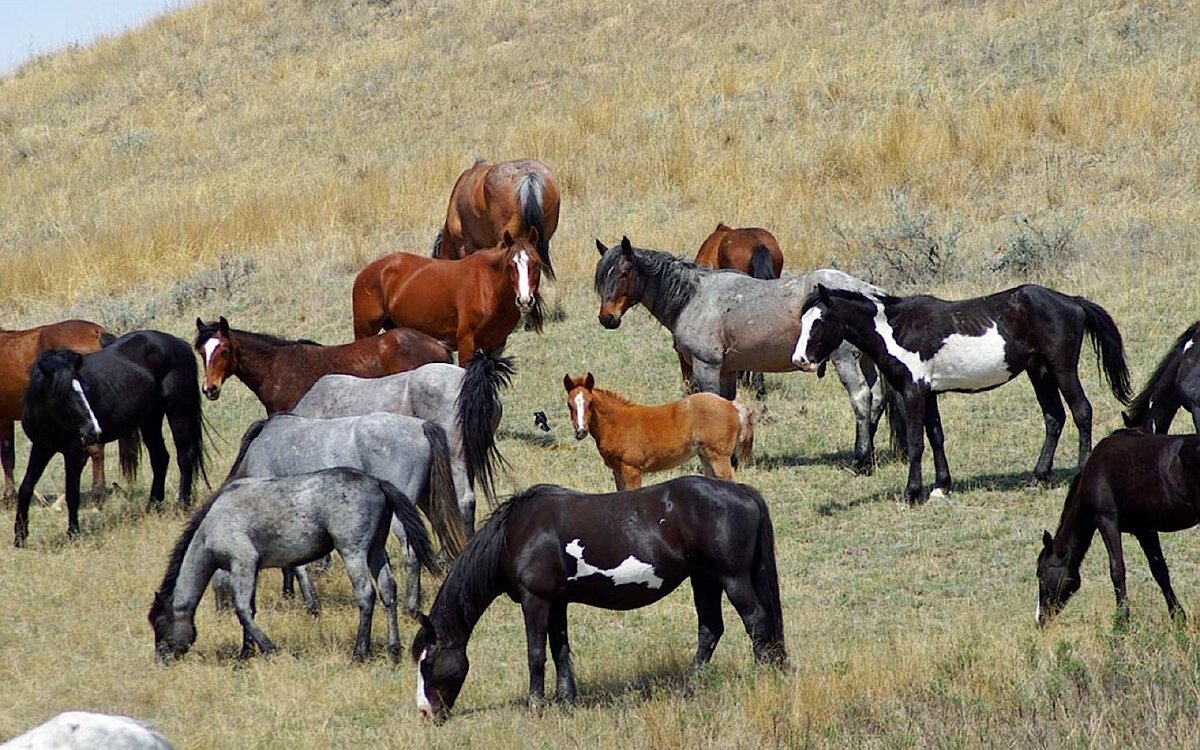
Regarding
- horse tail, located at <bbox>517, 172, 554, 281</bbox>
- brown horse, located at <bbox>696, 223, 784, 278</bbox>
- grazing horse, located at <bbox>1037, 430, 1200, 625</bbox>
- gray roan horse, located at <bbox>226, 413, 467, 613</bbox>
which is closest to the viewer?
grazing horse, located at <bbox>1037, 430, 1200, 625</bbox>

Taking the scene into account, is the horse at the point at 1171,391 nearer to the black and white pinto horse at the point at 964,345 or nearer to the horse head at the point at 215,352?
the black and white pinto horse at the point at 964,345

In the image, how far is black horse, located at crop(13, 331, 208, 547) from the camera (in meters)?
12.0

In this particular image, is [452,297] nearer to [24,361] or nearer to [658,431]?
[658,431]

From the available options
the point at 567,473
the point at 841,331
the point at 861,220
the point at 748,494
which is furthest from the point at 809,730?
the point at 861,220

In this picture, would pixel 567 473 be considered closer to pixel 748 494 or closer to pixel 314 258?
pixel 748 494

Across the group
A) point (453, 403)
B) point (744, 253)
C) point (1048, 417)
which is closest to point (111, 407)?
point (453, 403)

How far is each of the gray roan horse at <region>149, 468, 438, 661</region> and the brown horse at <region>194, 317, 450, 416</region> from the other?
2.87 meters

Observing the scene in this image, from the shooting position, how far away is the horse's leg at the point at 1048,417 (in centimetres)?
1133

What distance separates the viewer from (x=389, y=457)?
981 cm

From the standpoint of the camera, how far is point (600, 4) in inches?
1282

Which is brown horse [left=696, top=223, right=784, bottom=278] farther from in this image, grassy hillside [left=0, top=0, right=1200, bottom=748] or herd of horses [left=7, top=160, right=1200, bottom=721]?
grassy hillside [left=0, top=0, right=1200, bottom=748]

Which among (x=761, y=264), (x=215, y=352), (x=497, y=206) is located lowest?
(x=761, y=264)

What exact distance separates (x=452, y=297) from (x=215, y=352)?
9.48ft

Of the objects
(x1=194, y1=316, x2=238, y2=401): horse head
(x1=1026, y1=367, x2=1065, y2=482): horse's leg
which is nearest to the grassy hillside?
(x1=1026, y1=367, x2=1065, y2=482): horse's leg
